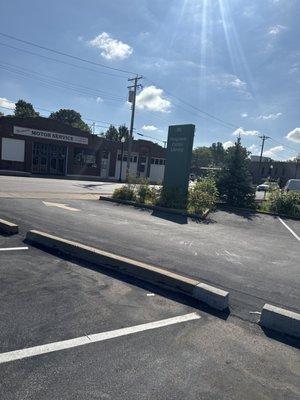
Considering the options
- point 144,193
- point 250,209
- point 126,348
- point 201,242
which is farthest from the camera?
point 250,209

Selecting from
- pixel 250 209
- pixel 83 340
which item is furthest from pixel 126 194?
pixel 83 340

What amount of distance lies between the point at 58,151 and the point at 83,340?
41947 millimetres

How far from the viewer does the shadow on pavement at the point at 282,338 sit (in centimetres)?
420

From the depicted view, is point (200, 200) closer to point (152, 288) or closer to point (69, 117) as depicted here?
point (152, 288)

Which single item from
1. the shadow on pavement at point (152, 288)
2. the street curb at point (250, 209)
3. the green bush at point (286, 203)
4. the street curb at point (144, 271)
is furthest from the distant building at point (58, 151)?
the shadow on pavement at point (152, 288)

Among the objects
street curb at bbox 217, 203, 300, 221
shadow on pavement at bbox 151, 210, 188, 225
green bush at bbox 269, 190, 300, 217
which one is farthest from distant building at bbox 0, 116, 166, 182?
shadow on pavement at bbox 151, 210, 188, 225

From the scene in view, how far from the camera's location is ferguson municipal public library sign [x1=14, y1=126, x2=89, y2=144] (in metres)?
39.5

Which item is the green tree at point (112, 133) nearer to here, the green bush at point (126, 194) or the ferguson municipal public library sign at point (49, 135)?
the ferguson municipal public library sign at point (49, 135)

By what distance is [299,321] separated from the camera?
434cm

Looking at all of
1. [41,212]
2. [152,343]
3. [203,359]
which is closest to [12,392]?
[152,343]

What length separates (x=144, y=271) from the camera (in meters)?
5.86

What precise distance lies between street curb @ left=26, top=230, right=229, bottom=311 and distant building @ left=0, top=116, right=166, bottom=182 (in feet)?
93.5

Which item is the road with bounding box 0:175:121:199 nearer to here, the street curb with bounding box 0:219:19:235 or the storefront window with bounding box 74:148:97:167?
the street curb with bounding box 0:219:19:235

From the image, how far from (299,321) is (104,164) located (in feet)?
150
